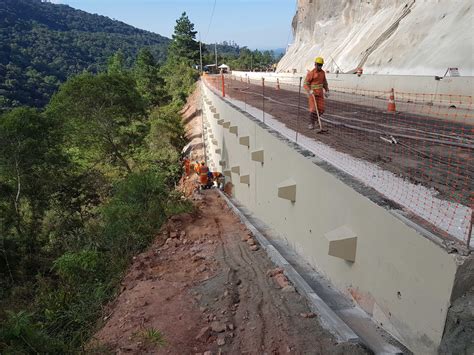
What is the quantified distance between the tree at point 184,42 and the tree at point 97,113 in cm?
4535

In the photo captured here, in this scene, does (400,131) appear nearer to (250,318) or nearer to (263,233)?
(263,233)

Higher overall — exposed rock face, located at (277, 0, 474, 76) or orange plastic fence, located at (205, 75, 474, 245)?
exposed rock face, located at (277, 0, 474, 76)

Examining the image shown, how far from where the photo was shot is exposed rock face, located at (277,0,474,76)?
15.1 m

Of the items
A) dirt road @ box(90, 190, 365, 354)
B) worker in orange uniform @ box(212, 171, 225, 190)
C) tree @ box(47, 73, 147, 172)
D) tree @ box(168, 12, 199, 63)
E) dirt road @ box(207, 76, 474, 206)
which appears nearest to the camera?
dirt road @ box(90, 190, 365, 354)

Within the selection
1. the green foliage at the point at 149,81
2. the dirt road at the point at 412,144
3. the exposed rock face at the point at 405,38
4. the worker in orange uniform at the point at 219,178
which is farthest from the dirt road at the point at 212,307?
the green foliage at the point at 149,81

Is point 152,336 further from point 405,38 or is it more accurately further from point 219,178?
point 405,38

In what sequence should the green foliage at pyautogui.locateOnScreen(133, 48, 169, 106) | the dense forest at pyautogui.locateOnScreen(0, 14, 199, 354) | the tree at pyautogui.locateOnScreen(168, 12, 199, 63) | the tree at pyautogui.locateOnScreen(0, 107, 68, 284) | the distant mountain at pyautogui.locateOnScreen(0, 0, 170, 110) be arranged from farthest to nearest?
1. the distant mountain at pyautogui.locateOnScreen(0, 0, 170, 110)
2. the tree at pyautogui.locateOnScreen(168, 12, 199, 63)
3. the green foliage at pyautogui.locateOnScreen(133, 48, 169, 106)
4. the tree at pyautogui.locateOnScreen(0, 107, 68, 284)
5. the dense forest at pyautogui.locateOnScreen(0, 14, 199, 354)

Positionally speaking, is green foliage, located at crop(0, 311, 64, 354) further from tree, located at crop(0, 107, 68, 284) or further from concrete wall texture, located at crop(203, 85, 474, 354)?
tree, located at crop(0, 107, 68, 284)

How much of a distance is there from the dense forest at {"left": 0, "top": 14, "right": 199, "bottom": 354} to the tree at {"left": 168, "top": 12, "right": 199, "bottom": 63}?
135 feet

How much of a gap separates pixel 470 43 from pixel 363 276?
1444 cm

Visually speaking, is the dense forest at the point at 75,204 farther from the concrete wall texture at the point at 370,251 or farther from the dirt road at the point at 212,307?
the concrete wall texture at the point at 370,251

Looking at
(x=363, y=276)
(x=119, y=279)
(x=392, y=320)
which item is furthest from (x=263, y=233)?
(x=392, y=320)

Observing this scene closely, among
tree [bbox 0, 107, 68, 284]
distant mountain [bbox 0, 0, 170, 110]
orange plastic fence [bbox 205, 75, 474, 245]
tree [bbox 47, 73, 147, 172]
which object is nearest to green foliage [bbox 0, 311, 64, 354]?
orange plastic fence [bbox 205, 75, 474, 245]

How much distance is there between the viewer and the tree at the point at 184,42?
66.3 metres
